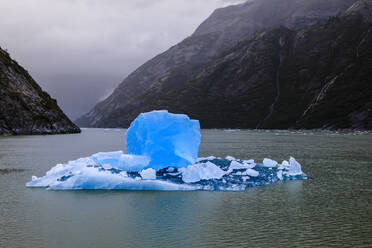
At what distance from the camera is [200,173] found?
20375mm

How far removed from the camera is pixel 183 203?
50.9 ft

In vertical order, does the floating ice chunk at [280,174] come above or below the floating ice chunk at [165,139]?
below

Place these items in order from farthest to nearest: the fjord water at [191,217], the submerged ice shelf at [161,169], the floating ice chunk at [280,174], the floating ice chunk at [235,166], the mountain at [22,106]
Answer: the mountain at [22,106], the floating ice chunk at [235,166], the floating ice chunk at [280,174], the submerged ice shelf at [161,169], the fjord water at [191,217]

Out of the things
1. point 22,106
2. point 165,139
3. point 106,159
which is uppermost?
point 22,106

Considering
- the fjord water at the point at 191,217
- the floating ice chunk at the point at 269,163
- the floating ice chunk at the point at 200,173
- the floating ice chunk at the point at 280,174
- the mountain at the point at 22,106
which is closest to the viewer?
the fjord water at the point at 191,217

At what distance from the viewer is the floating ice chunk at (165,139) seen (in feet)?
75.0

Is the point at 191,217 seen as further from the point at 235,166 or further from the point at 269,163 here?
the point at 269,163

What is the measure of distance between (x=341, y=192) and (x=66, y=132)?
106262 mm

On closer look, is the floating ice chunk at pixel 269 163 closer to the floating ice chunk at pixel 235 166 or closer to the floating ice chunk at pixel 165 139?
the floating ice chunk at pixel 235 166

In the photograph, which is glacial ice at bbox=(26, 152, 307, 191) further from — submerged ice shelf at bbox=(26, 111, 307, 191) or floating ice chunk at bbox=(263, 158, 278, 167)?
floating ice chunk at bbox=(263, 158, 278, 167)

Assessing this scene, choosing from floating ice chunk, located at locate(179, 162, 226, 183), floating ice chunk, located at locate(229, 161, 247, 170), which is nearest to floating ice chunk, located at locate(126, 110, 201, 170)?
floating ice chunk, located at locate(179, 162, 226, 183)

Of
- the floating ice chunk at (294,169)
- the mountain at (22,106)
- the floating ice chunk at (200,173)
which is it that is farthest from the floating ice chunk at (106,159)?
the mountain at (22,106)

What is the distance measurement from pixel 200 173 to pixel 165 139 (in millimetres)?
3834

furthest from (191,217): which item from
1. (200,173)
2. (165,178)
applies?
(165,178)
